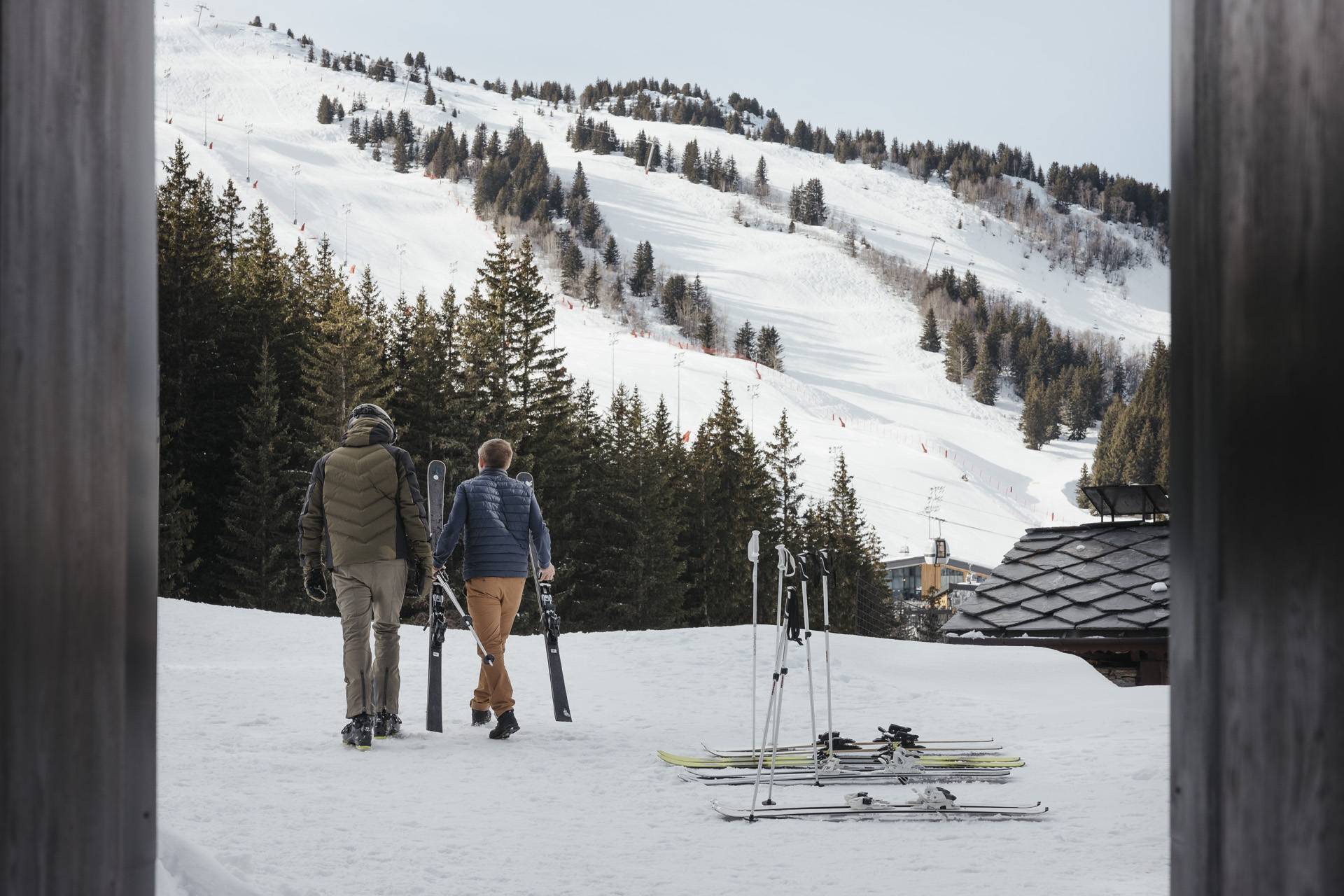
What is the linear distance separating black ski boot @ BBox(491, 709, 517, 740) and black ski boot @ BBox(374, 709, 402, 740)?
0.53 m

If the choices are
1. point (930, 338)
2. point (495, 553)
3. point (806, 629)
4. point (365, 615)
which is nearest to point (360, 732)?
point (365, 615)

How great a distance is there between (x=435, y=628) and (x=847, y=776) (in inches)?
101

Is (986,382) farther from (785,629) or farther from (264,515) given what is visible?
(785,629)

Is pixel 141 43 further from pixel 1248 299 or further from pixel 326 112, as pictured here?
pixel 326 112

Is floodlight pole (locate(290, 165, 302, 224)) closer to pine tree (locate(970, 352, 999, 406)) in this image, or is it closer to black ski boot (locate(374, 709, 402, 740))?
pine tree (locate(970, 352, 999, 406))

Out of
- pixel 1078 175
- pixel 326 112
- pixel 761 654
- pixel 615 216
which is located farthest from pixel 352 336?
pixel 1078 175

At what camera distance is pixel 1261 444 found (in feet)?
3.88

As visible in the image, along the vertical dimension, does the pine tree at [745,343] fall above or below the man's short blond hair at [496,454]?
above

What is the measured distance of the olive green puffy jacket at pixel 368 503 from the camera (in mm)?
5965

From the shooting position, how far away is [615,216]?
14062 cm

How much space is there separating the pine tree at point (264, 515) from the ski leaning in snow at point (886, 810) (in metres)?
27.1

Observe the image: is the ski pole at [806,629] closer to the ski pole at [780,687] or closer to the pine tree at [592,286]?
the ski pole at [780,687]

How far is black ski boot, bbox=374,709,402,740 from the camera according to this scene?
6277 millimetres

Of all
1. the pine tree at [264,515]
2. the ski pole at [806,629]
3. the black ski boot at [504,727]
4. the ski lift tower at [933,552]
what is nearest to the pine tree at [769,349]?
the ski lift tower at [933,552]
